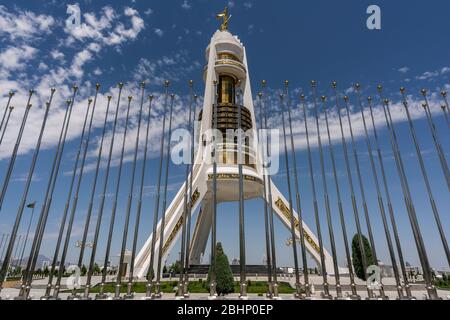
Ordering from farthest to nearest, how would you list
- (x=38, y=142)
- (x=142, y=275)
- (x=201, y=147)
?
(x=201, y=147) < (x=142, y=275) < (x=38, y=142)

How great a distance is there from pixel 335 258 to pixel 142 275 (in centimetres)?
1982

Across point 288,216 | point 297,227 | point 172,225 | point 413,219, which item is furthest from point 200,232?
point 413,219

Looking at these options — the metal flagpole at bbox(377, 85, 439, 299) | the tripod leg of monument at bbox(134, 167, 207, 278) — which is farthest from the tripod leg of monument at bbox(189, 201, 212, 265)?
the metal flagpole at bbox(377, 85, 439, 299)

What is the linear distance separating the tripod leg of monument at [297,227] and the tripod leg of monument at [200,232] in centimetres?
987

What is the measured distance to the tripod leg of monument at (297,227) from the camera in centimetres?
3516

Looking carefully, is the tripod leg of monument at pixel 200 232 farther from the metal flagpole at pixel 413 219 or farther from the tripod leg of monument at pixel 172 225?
the metal flagpole at pixel 413 219

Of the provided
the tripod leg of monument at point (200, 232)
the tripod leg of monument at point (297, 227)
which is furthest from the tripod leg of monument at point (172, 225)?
the tripod leg of monument at point (297, 227)

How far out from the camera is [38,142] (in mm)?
17594

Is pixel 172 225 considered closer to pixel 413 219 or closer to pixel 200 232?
pixel 200 232

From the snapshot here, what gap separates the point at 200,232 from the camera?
4291 centimetres

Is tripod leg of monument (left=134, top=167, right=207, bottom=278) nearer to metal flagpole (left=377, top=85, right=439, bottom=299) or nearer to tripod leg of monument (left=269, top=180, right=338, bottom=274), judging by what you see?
tripod leg of monument (left=269, top=180, right=338, bottom=274)
